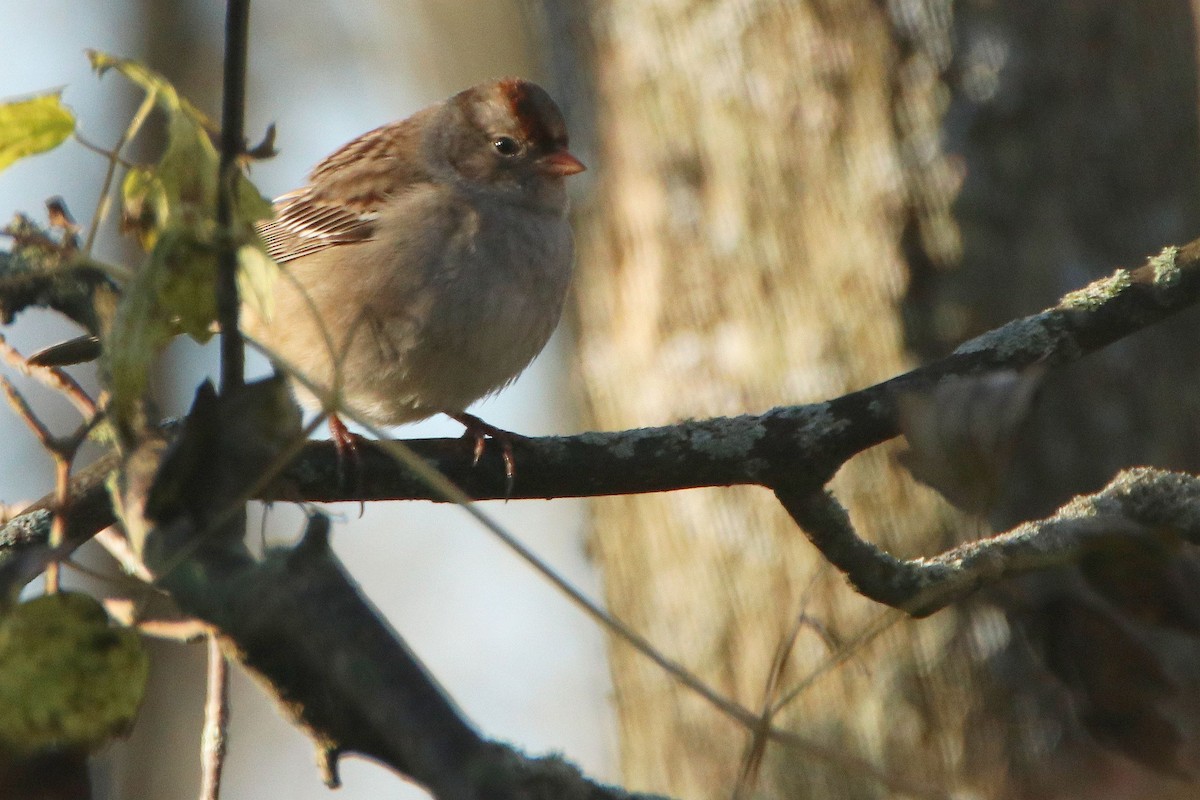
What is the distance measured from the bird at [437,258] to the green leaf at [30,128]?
1.96 m

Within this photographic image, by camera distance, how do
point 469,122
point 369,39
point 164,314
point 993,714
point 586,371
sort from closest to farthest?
1. point 164,314
2. point 469,122
3. point 993,714
4. point 586,371
5. point 369,39

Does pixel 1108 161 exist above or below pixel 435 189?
above

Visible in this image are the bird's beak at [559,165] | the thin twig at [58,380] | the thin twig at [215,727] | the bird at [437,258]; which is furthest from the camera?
the bird's beak at [559,165]

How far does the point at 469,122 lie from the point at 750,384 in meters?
1.69

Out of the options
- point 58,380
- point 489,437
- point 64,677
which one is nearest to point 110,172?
point 64,677

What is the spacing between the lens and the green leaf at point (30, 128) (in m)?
1.41

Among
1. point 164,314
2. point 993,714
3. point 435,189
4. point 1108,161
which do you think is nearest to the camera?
point 164,314

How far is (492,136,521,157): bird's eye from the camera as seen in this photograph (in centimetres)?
463

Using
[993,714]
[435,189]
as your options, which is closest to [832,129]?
[435,189]

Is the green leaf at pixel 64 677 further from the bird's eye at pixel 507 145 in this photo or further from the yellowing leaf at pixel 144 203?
the bird's eye at pixel 507 145

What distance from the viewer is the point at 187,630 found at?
1429mm

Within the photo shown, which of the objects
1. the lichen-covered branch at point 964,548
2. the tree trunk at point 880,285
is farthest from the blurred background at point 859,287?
the lichen-covered branch at point 964,548

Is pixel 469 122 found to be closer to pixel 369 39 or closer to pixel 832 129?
pixel 832 129

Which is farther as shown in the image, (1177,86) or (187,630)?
(1177,86)
